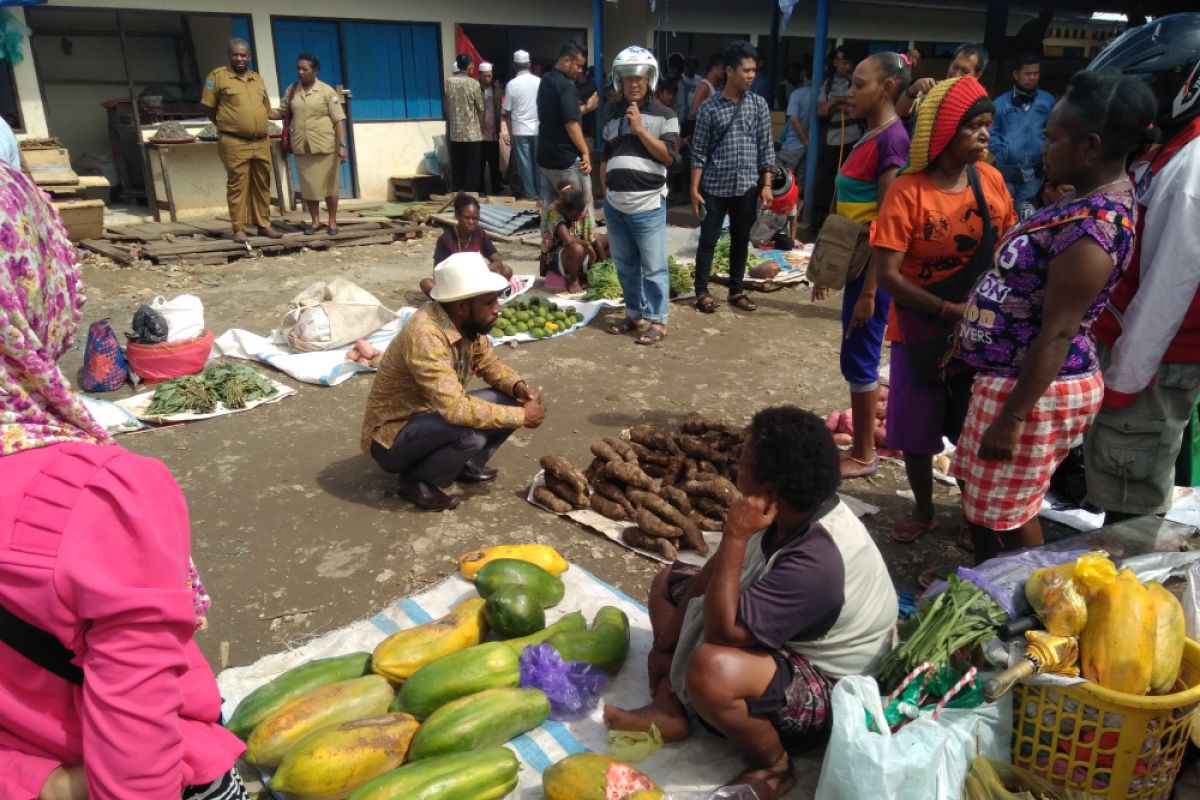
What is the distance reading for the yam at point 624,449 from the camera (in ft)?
14.9

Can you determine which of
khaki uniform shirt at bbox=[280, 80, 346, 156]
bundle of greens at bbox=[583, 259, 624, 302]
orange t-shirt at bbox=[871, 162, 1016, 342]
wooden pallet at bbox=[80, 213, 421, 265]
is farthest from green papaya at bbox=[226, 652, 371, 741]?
khaki uniform shirt at bbox=[280, 80, 346, 156]

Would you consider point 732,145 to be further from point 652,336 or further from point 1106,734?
point 1106,734

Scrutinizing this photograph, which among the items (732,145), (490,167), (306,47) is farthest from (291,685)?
(490,167)

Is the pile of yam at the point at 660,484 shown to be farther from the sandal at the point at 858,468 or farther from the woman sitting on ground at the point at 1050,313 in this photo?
the woman sitting on ground at the point at 1050,313

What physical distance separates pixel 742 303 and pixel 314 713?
6542mm

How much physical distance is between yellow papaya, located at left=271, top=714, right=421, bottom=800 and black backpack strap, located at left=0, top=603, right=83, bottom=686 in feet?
4.09

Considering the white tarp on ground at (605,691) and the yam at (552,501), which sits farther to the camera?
the yam at (552,501)

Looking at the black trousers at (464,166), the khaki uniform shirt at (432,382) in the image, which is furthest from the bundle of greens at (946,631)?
the black trousers at (464,166)

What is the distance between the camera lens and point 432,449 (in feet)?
14.5

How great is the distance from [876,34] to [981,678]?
17835 mm

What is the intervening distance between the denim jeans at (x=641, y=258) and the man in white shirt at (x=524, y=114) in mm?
5443

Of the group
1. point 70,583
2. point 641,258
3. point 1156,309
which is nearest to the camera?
point 70,583

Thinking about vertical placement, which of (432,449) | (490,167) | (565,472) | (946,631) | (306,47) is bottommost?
(565,472)

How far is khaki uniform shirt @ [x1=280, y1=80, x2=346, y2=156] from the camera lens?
34.5ft
